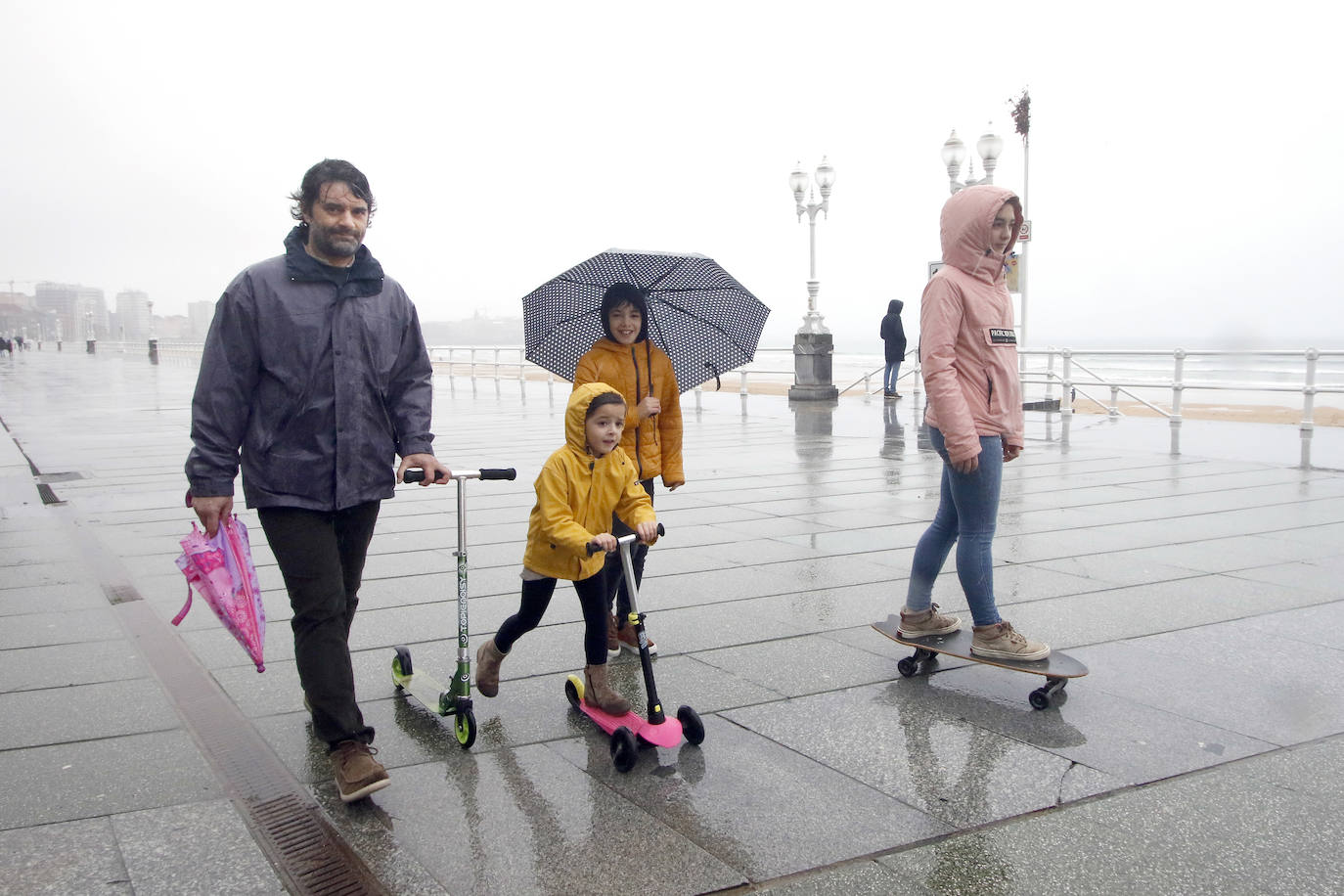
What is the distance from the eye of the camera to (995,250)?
411cm

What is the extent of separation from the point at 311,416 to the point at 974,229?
7.98 feet

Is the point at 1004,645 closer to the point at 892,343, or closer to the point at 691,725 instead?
the point at 691,725

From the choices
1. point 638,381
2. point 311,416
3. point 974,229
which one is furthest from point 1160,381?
point 311,416

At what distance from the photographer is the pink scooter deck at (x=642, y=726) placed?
3.42 meters

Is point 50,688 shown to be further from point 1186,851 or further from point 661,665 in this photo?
point 1186,851

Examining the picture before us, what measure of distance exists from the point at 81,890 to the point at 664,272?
305 cm

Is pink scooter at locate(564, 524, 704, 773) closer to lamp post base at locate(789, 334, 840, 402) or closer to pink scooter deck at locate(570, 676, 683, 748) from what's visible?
pink scooter deck at locate(570, 676, 683, 748)

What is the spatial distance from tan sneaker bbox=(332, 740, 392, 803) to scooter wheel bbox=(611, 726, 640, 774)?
0.68m

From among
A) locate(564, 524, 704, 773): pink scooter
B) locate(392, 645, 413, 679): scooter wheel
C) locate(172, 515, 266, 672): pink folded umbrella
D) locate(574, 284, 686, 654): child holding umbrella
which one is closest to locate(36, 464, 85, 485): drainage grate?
locate(392, 645, 413, 679): scooter wheel

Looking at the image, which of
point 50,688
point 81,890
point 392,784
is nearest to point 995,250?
point 392,784

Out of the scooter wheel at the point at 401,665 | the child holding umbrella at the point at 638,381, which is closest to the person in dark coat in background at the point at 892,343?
the child holding umbrella at the point at 638,381

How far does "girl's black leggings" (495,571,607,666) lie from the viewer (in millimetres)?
3699

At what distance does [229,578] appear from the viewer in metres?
3.32

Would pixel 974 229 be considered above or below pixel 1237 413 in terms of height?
above
